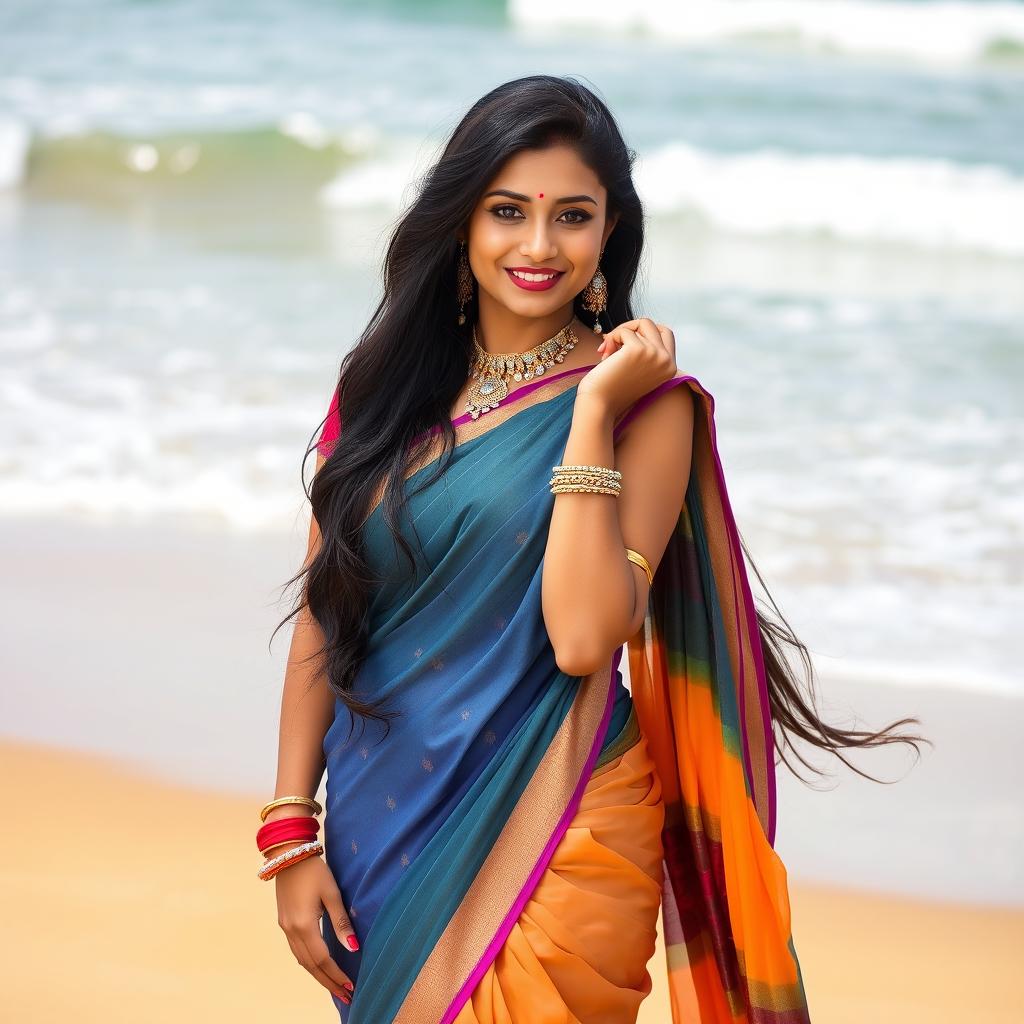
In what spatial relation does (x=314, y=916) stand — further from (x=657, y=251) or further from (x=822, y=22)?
(x=822, y=22)

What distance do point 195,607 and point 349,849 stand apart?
2.80 m

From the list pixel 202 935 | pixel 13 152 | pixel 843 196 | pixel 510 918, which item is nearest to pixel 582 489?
pixel 510 918

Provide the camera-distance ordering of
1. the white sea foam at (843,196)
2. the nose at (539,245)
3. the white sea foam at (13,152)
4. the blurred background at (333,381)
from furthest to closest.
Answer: the white sea foam at (13,152) → the white sea foam at (843,196) → the blurred background at (333,381) → the nose at (539,245)

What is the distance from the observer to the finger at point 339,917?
7.54 feet

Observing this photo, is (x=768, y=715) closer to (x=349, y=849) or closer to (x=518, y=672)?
(x=518, y=672)

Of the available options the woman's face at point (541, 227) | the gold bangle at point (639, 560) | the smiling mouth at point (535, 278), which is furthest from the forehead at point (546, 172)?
the gold bangle at point (639, 560)

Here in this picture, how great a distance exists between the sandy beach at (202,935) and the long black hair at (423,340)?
108 centimetres

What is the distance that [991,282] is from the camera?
33.7 ft

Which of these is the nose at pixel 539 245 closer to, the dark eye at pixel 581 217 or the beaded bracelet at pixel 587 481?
the dark eye at pixel 581 217

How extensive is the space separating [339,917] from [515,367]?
84 centimetres

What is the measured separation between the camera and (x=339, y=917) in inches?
91.0

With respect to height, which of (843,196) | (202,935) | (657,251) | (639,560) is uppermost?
(843,196)

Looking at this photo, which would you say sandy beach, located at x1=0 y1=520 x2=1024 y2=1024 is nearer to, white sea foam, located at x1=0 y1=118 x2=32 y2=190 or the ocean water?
the ocean water

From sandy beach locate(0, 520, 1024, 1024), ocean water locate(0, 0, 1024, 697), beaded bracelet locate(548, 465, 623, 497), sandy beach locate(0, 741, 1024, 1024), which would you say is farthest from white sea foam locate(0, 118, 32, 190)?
beaded bracelet locate(548, 465, 623, 497)
